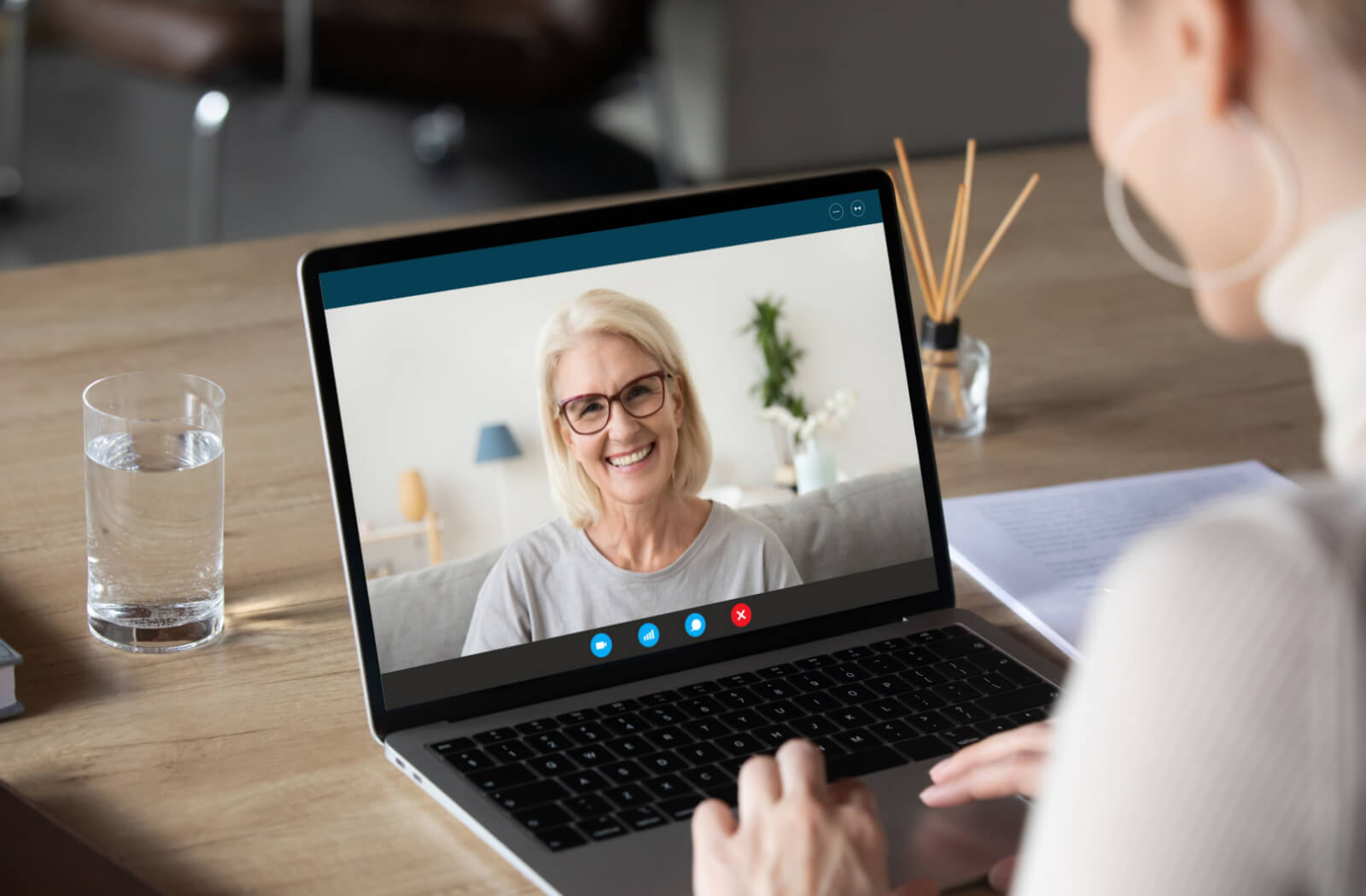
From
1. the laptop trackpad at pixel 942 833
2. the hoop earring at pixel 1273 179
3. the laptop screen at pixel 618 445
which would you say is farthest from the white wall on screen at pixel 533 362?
the hoop earring at pixel 1273 179

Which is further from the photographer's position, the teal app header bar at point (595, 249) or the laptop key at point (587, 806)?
the teal app header bar at point (595, 249)

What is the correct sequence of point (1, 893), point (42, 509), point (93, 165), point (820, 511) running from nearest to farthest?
1. point (1, 893)
2. point (820, 511)
3. point (42, 509)
4. point (93, 165)

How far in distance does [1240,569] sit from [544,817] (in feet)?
1.45

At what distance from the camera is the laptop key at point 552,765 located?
30.7 inches

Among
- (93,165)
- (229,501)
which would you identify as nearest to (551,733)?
(229,501)

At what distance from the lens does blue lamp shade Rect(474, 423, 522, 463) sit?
0.87 meters

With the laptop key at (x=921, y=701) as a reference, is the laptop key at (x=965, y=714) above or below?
below

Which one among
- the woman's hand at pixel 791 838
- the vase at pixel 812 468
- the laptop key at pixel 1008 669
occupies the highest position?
the vase at pixel 812 468

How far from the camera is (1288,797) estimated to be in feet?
1.30

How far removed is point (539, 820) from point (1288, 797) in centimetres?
43

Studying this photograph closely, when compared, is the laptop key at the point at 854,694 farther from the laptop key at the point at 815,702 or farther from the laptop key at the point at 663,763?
the laptop key at the point at 663,763

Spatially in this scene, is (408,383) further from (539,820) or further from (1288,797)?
(1288,797)

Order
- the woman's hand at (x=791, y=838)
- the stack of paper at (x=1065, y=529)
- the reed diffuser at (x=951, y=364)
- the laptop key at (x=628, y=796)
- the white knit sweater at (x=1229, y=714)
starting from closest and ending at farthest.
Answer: the white knit sweater at (x=1229, y=714) → the woman's hand at (x=791, y=838) → the laptop key at (x=628, y=796) → the stack of paper at (x=1065, y=529) → the reed diffuser at (x=951, y=364)

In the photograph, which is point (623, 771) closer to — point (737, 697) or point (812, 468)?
point (737, 697)
